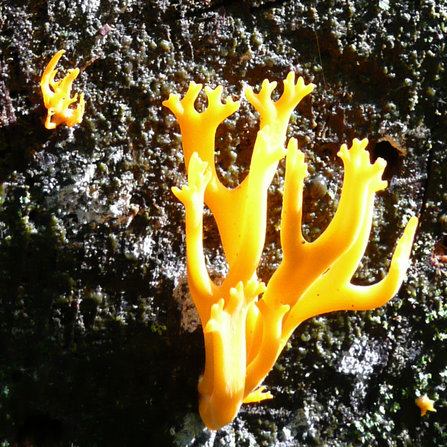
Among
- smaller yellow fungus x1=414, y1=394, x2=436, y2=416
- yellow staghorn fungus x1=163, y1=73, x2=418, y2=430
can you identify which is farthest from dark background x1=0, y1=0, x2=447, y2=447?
yellow staghorn fungus x1=163, y1=73, x2=418, y2=430

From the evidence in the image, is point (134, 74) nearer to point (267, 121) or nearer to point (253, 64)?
point (253, 64)

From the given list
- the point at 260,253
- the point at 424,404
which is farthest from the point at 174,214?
the point at 424,404

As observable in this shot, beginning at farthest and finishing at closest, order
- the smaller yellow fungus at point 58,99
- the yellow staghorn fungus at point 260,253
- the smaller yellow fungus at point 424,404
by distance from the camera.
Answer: the smaller yellow fungus at point 424,404 → the smaller yellow fungus at point 58,99 → the yellow staghorn fungus at point 260,253

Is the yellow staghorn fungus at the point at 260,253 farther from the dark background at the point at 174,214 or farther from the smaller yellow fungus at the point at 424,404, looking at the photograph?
the smaller yellow fungus at the point at 424,404

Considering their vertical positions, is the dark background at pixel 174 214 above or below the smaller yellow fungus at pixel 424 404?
above

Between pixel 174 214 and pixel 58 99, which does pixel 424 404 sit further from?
pixel 58 99

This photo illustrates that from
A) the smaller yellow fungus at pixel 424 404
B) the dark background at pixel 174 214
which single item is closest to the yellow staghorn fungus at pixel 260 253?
the dark background at pixel 174 214
